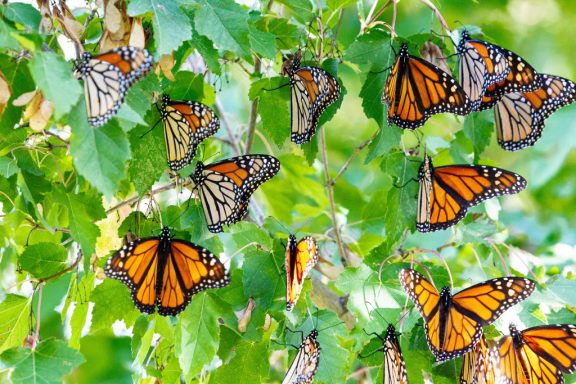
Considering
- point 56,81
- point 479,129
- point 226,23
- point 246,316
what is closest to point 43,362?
point 246,316

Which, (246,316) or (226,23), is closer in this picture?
(226,23)

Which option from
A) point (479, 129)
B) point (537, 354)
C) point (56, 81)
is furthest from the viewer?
point (479, 129)

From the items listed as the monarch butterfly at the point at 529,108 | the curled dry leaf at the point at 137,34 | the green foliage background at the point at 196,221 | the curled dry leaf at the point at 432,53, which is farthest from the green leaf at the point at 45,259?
the monarch butterfly at the point at 529,108

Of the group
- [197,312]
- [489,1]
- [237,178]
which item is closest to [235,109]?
[489,1]

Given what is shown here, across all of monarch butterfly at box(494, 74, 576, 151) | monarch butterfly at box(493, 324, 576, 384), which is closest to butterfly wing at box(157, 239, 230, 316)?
monarch butterfly at box(493, 324, 576, 384)

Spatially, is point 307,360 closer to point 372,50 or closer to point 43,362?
point 43,362

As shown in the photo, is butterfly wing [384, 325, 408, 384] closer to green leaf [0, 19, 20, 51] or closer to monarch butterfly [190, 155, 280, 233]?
monarch butterfly [190, 155, 280, 233]

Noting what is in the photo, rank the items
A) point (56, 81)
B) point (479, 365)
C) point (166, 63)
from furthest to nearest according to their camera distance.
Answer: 1. point (479, 365)
2. point (166, 63)
3. point (56, 81)

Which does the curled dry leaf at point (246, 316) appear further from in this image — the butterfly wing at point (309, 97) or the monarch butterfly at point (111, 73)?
the monarch butterfly at point (111, 73)
